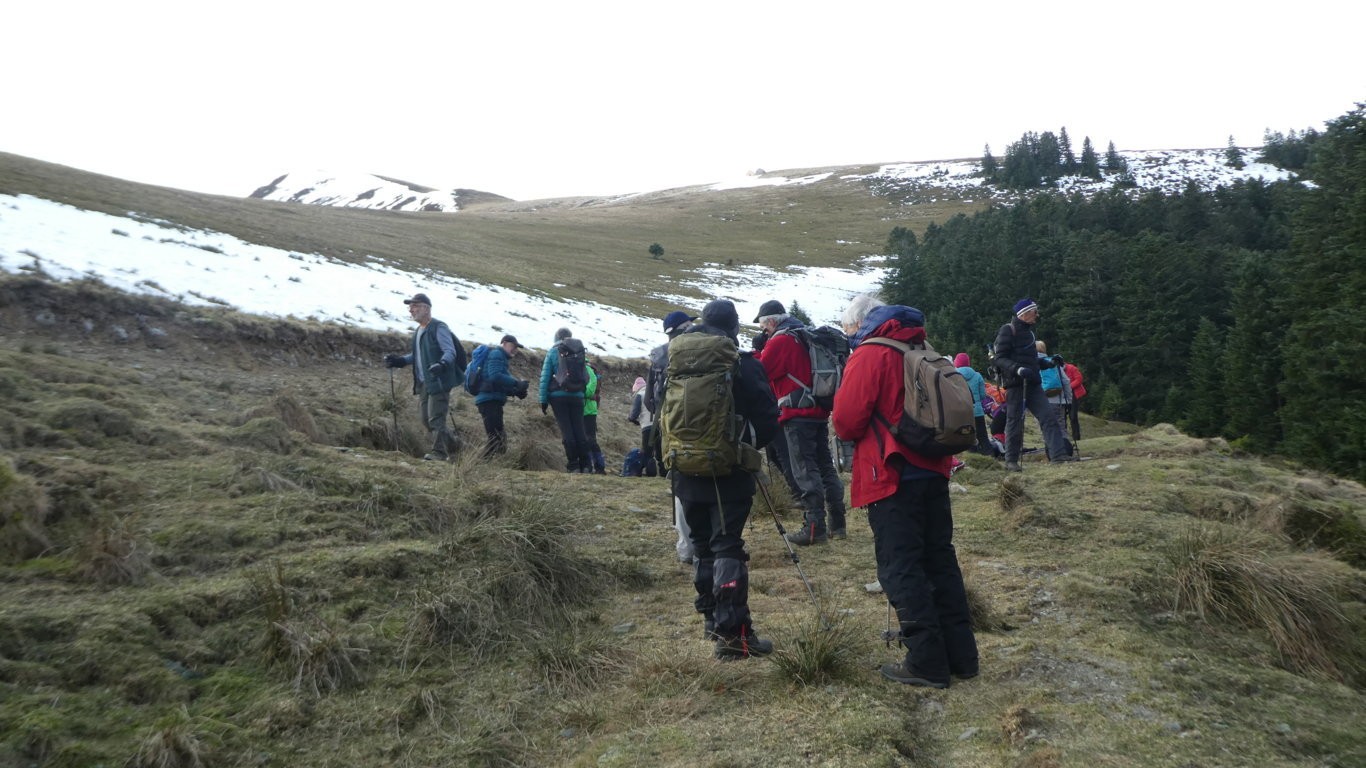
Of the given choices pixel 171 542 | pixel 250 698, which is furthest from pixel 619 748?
pixel 171 542

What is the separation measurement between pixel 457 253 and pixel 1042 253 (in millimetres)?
32236

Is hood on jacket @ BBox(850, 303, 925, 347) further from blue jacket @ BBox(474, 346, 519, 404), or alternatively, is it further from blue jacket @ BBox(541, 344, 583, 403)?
blue jacket @ BBox(474, 346, 519, 404)

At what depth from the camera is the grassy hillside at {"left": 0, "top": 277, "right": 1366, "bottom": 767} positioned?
347 centimetres

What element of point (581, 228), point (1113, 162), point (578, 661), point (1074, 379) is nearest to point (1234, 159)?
point (1113, 162)

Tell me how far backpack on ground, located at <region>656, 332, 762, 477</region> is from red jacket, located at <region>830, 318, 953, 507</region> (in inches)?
23.0

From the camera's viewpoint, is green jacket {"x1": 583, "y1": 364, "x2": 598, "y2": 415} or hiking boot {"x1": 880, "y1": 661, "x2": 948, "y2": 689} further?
green jacket {"x1": 583, "y1": 364, "x2": 598, "y2": 415}

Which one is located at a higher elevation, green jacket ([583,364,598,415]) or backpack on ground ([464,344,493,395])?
backpack on ground ([464,344,493,395])

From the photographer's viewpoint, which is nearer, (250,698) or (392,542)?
(250,698)

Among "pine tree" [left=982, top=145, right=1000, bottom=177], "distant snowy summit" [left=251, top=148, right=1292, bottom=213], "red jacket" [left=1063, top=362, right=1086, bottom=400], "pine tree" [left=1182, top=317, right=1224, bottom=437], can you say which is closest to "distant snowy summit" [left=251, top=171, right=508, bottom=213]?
"distant snowy summit" [left=251, top=148, right=1292, bottom=213]

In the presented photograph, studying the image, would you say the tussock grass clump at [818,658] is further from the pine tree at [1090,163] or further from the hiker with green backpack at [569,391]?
the pine tree at [1090,163]

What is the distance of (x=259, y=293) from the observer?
583 inches

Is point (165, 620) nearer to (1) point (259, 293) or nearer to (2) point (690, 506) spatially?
(2) point (690, 506)

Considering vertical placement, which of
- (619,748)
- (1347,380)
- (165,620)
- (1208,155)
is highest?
(1208,155)

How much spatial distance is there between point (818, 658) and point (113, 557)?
→ 3.84m
